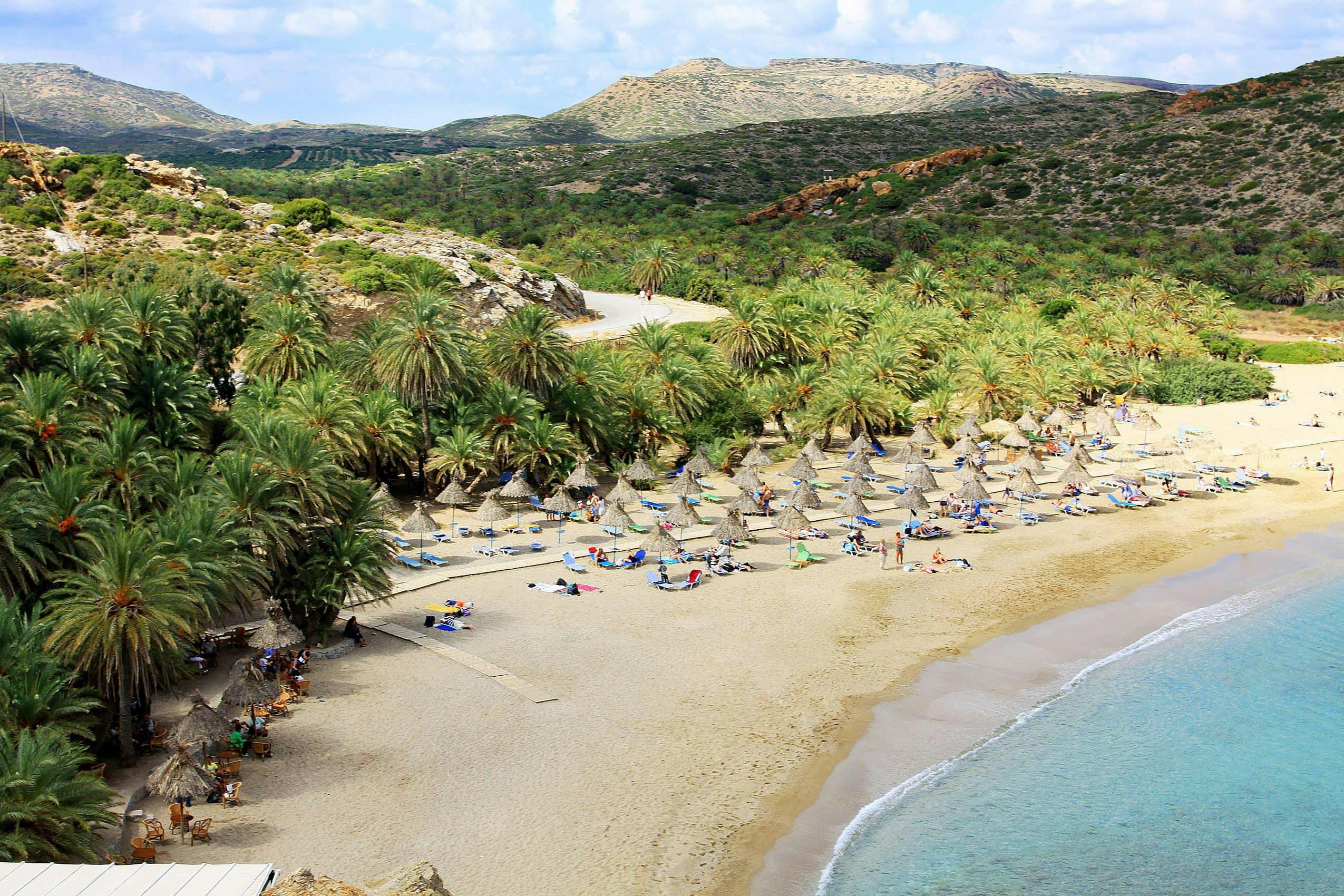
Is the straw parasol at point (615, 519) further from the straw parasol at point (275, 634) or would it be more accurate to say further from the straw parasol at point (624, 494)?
the straw parasol at point (275, 634)

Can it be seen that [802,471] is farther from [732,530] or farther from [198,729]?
[198,729]

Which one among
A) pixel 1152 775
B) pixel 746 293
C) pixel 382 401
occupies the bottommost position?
pixel 1152 775

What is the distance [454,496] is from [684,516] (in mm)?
8540

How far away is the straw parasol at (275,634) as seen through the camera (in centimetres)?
2453

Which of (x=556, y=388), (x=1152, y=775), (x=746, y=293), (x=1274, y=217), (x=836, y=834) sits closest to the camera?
(x=836, y=834)

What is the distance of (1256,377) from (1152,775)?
4873 cm

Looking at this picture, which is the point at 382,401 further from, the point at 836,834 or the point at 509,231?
the point at 509,231

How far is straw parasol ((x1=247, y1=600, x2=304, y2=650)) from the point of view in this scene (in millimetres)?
24531

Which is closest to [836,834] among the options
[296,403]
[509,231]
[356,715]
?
[356,715]

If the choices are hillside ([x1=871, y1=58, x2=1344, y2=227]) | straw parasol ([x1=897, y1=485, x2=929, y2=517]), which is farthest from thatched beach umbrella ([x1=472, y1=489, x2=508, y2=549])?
hillside ([x1=871, y1=58, x2=1344, y2=227])

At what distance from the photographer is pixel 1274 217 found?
341 ft

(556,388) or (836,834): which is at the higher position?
(556,388)

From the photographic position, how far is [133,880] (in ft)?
43.2

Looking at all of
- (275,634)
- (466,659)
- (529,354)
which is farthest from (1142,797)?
(529,354)
